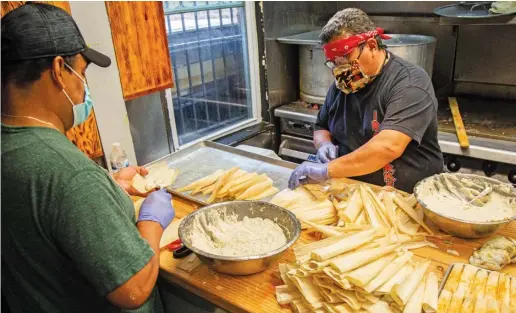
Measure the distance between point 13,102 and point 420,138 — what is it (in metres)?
1.99

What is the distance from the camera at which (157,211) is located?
1716mm

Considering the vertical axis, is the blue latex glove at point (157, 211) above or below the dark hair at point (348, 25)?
below

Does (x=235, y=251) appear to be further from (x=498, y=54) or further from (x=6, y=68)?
(x=498, y=54)

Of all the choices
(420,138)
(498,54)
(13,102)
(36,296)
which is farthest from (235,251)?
(498,54)

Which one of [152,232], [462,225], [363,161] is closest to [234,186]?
[363,161]

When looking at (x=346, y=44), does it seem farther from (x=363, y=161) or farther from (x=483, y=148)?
(x=483, y=148)

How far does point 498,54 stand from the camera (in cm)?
394

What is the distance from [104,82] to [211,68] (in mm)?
1438

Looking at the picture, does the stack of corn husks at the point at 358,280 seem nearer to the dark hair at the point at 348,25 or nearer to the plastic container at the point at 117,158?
the dark hair at the point at 348,25

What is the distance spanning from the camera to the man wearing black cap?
4.12ft

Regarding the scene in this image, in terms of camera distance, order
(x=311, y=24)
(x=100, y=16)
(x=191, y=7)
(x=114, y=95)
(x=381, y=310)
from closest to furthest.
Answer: (x=381, y=310) → (x=100, y=16) → (x=114, y=95) → (x=191, y=7) → (x=311, y=24)

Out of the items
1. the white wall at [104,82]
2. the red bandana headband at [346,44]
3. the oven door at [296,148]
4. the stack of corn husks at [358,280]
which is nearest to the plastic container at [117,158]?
the white wall at [104,82]

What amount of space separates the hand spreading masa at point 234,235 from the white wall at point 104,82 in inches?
58.0

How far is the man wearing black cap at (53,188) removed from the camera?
4.12 ft
